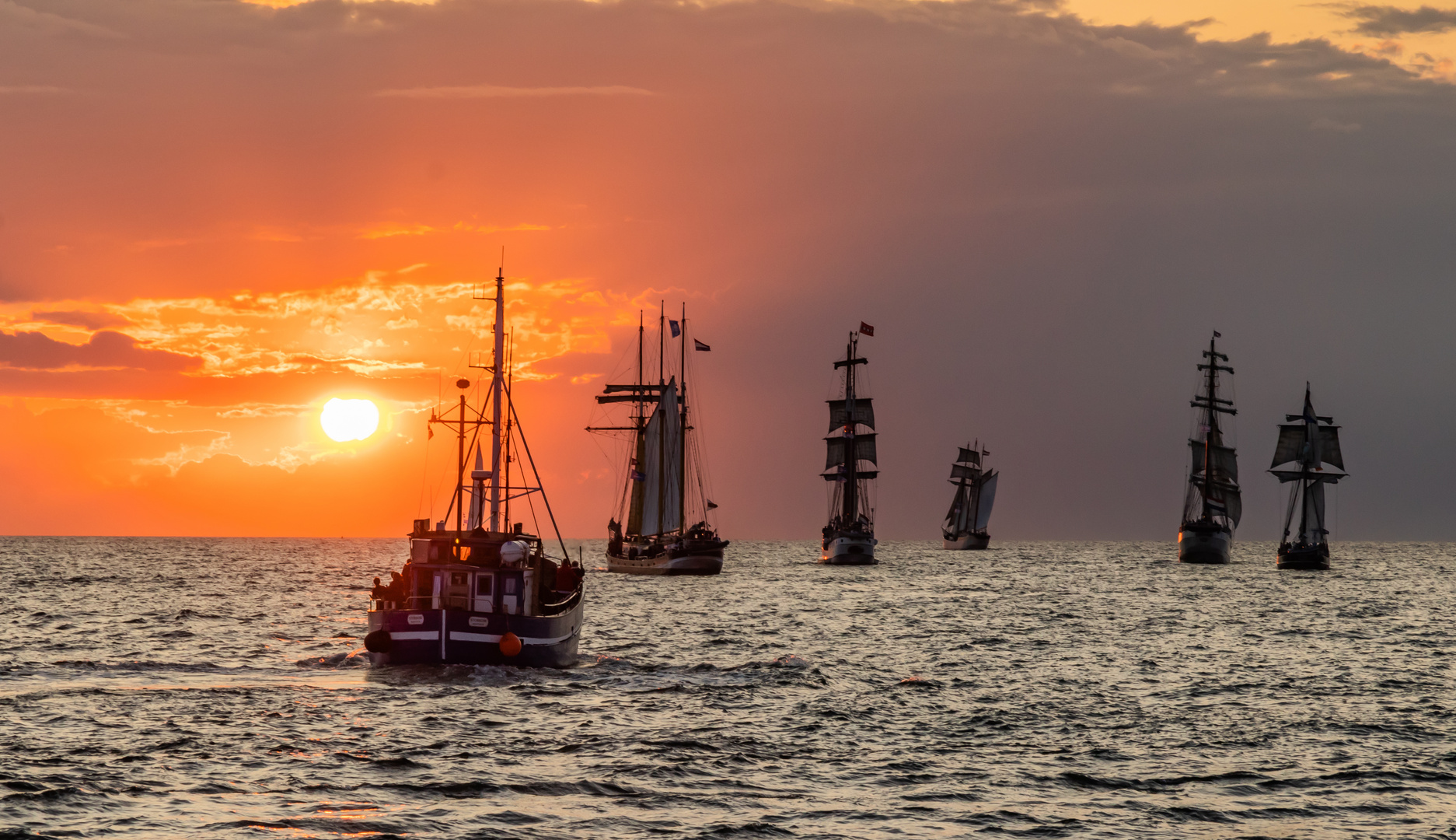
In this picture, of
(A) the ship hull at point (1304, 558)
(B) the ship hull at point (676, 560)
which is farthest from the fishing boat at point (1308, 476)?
(B) the ship hull at point (676, 560)

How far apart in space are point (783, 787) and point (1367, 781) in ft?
40.0

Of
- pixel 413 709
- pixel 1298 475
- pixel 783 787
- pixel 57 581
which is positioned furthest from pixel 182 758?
pixel 1298 475

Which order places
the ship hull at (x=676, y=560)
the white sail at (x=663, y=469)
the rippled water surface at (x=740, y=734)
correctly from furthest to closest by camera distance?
1. the ship hull at (x=676, y=560)
2. the white sail at (x=663, y=469)
3. the rippled water surface at (x=740, y=734)

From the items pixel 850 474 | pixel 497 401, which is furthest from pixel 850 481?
pixel 497 401

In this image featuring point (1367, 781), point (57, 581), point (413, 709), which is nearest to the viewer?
point (1367, 781)

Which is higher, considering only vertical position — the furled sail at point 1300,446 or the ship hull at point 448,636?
the furled sail at point 1300,446

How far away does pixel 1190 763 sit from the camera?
30.0 meters

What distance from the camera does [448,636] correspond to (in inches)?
1662

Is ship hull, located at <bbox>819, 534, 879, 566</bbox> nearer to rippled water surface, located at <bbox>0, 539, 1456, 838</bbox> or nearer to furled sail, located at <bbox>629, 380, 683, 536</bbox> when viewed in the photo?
furled sail, located at <bbox>629, 380, 683, 536</bbox>

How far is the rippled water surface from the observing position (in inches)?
960

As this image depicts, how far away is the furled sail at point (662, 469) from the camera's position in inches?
4707

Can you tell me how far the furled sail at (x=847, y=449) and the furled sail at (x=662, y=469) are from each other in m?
60.2

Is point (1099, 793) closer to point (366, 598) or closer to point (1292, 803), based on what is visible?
point (1292, 803)

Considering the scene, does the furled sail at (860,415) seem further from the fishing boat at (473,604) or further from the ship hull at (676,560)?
the fishing boat at (473,604)
